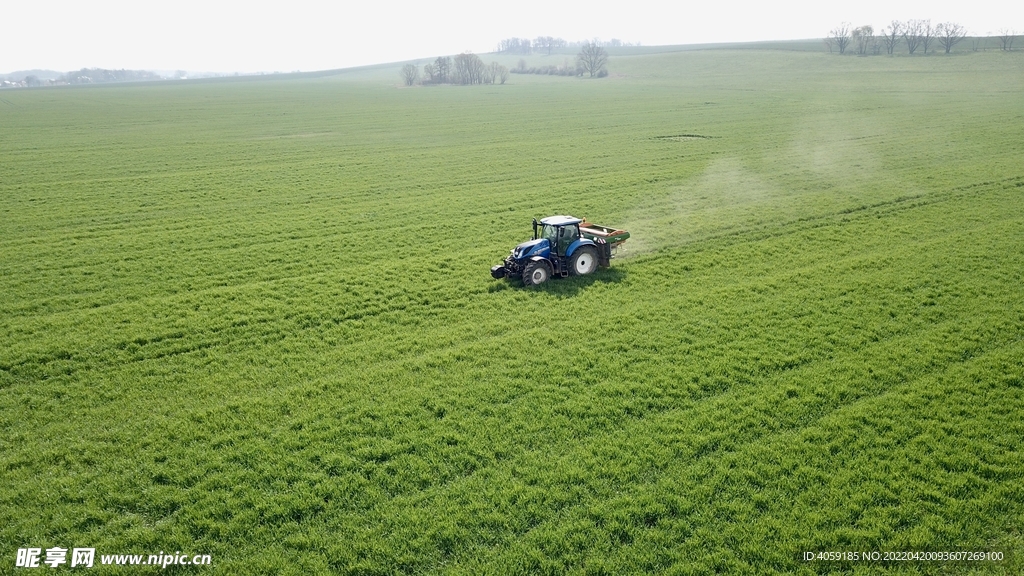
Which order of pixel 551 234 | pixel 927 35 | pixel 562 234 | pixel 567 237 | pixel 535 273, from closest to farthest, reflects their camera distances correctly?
pixel 535 273 < pixel 562 234 < pixel 567 237 < pixel 551 234 < pixel 927 35

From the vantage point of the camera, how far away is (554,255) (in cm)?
1958

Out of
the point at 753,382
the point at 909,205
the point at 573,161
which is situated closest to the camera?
the point at 753,382

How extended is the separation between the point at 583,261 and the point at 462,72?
170 meters

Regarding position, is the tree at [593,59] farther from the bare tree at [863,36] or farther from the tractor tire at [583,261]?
the tractor tire at [583,261]

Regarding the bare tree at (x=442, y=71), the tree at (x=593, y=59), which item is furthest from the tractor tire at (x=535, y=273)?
the tree at (x=593, y=59)

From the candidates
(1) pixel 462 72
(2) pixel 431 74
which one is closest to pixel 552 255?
(1) pixel 462 72

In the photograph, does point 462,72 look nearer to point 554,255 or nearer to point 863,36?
point 863,36

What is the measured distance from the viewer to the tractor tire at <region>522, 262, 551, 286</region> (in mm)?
19125

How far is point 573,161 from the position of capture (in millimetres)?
43219

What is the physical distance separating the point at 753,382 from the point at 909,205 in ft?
65.5

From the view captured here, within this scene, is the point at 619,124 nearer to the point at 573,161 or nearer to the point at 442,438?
the point at 573,161

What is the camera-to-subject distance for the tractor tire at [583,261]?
19547 millimetres

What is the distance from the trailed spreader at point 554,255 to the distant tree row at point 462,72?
533ft

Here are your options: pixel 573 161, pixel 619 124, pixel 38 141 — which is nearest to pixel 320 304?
pixel 573 161
